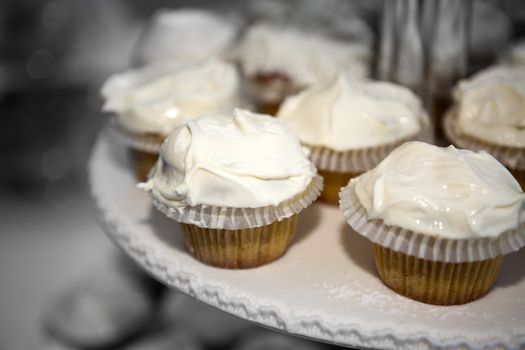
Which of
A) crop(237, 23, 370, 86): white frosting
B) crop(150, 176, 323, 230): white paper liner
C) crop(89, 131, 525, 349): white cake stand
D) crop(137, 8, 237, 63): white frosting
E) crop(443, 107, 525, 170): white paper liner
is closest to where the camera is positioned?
crop(89, 131, 525, 349): white cake stand

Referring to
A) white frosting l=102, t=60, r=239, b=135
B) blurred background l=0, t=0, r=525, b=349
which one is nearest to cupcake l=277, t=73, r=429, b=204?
white frosting l=102, t=60, r=239, b=135

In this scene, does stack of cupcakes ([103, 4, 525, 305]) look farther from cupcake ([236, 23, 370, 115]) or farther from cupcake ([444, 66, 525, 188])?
cupcake ([236, 23, 370, 115])

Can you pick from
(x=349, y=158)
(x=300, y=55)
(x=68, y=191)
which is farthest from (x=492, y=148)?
(x=68, y=191)

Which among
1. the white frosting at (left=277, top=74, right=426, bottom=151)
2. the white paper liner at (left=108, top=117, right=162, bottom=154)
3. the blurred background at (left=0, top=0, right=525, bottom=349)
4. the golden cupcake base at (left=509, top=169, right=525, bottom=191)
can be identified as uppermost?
the white frosting at (left=277, top=74, right=426, bottom=151)

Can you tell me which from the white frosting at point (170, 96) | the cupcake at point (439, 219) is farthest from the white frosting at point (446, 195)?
the white frosting at point (170, 96)

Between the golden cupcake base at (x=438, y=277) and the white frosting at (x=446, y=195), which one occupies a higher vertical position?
the white frosting at (x=446, y=195)

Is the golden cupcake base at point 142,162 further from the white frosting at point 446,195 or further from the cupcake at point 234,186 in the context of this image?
the white frosting at point 446,195

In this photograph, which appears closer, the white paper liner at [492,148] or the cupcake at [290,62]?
the white paper liner at [492,148]
